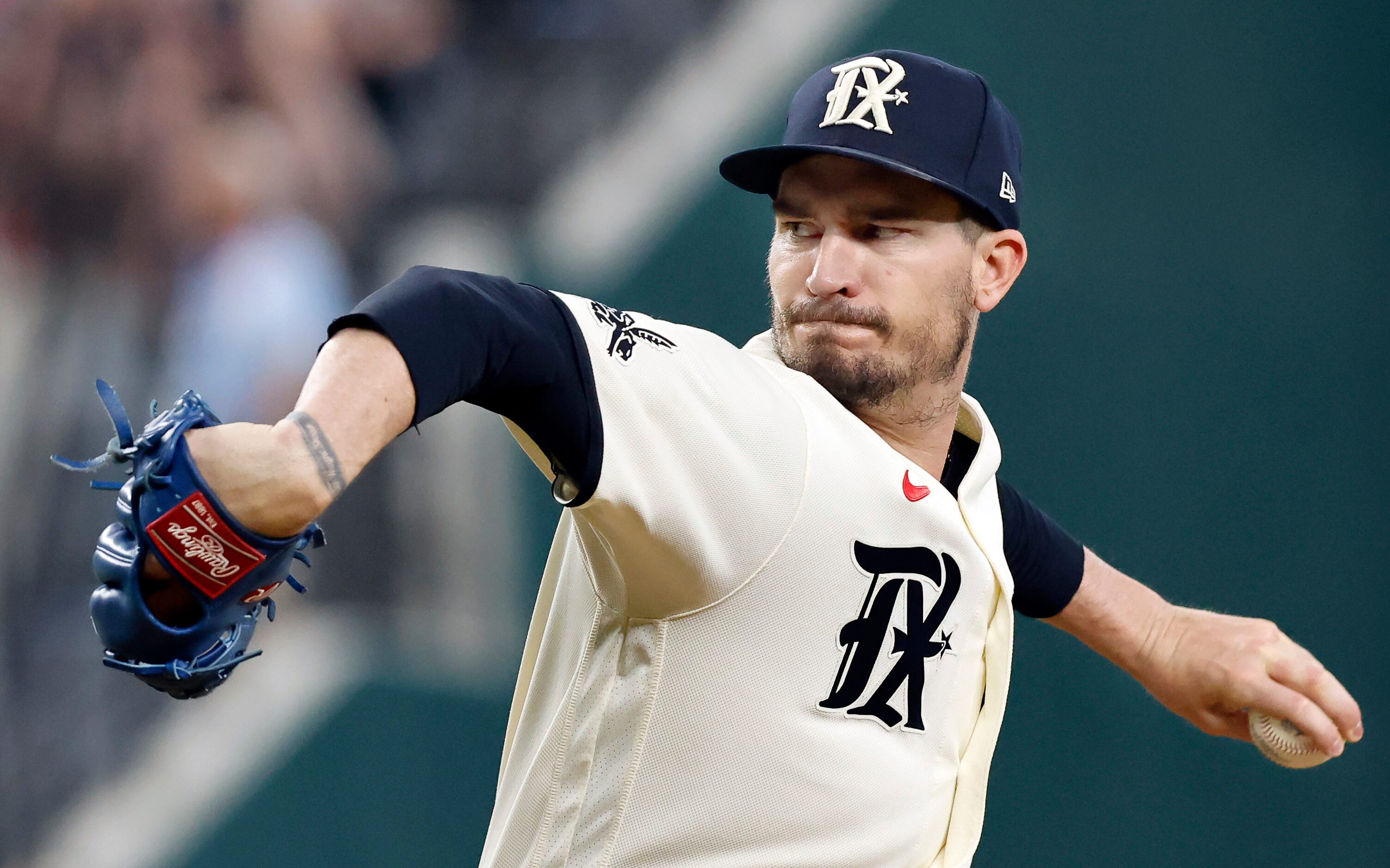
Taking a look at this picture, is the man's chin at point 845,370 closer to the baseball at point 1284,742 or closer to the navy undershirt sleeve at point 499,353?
the navy undershirt sleeve at point 499,353

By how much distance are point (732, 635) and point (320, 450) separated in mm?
520

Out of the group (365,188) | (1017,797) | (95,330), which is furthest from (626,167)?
(1017,797)

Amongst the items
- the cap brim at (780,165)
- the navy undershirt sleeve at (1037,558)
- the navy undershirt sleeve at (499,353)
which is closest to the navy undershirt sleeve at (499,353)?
the navy undershirt sleeve at (499,353)

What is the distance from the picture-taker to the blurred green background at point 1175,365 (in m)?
2.62

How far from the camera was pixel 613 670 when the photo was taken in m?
1.20

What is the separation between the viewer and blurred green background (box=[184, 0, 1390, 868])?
262 cm

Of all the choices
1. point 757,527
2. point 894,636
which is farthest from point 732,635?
point 894,636

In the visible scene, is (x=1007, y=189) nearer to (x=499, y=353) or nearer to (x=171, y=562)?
(x=499, y=353)

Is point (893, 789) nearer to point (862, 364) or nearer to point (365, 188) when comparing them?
point (862, 364)

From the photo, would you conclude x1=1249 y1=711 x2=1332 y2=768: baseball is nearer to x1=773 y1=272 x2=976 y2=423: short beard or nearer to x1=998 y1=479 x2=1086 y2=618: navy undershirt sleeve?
x1=998 y1=479 x2=1086 y2=618: navy undershirt sleeve

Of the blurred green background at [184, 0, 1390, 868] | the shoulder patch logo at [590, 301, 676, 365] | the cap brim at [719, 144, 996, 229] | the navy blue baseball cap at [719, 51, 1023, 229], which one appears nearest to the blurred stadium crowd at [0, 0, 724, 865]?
the blurred green background at [184, 0, 1390, 868]

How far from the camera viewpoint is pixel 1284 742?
1.66 meters

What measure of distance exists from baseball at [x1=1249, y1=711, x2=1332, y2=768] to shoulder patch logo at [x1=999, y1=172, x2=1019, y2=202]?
82cm

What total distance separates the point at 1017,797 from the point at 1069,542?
0.97 m
